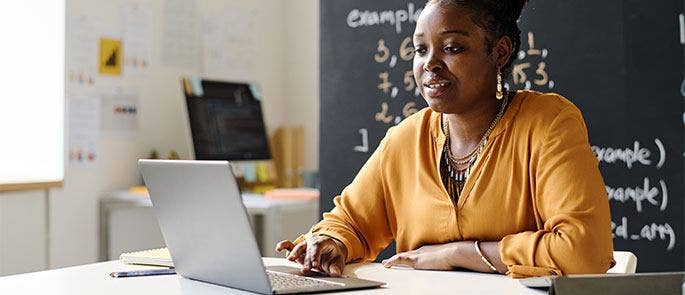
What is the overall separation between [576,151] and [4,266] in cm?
241

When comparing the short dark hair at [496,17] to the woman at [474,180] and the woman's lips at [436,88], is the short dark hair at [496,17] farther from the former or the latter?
the woman's lips at [436,88]

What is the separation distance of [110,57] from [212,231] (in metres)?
2.60

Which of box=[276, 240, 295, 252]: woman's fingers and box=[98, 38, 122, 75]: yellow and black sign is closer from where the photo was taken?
box=[276, 240, 295, 252]: woman's fingers

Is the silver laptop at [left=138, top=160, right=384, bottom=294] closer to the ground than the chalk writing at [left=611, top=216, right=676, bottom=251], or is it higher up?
higher up

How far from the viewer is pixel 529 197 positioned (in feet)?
5.98

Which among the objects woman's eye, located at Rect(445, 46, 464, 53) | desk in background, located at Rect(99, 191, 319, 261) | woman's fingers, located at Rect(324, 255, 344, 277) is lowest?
desk in background, located at Rect(99, 191, 319, 261)

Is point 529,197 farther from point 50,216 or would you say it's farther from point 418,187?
point 50,216

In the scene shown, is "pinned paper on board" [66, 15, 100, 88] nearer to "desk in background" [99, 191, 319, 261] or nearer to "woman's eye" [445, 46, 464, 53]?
"desk in background" [99, 191, 319, 261]

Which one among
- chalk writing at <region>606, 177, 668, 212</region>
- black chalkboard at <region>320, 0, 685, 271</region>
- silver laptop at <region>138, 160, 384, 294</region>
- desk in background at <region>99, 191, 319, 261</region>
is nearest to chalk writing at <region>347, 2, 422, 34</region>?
black chalkboard at <region>320, 0, 685, 271</region>

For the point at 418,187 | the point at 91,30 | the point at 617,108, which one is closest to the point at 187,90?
the point at 91,30

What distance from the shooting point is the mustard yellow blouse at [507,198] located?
5.52 ft

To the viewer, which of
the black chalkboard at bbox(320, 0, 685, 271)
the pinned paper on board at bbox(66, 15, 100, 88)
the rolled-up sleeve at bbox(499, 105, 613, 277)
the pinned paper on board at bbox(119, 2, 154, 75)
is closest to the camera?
the rolled-up sleeve at bbox(499, 105, 613, 277)

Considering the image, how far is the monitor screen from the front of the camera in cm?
410

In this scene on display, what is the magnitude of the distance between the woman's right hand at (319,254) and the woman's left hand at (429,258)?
0.31 ft
